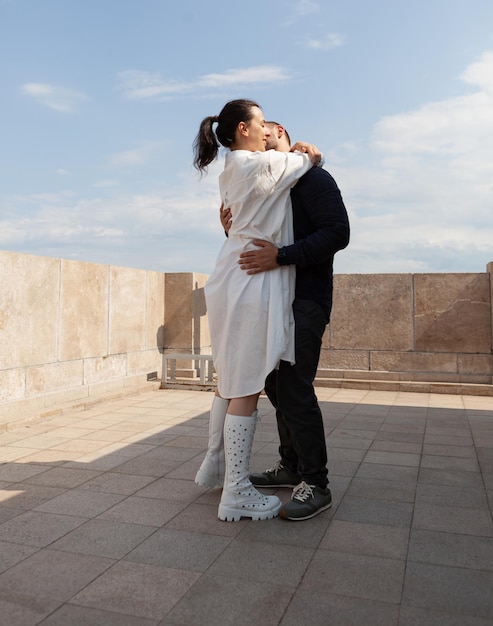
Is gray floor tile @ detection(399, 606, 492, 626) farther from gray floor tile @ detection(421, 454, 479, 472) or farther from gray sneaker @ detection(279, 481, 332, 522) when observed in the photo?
gray floor tile @ detection(421, 454, 479, 472)

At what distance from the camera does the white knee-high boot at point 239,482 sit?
8.65ft

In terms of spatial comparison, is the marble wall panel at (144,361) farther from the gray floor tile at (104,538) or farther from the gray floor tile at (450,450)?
the gray floor tile at (104,538)

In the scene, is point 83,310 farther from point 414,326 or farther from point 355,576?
point 355,576

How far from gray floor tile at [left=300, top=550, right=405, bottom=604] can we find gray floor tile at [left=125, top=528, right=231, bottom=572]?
0.39 metres

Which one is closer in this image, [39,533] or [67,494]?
[39,533]

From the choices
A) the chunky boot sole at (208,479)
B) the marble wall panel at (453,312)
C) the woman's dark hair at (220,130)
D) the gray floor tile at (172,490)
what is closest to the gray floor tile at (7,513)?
the gray floor tile at (172,490)

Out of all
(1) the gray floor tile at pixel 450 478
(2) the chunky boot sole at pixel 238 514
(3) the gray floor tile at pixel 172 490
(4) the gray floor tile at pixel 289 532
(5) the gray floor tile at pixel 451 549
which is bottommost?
(1) the gray floor tile at pixel 450 478

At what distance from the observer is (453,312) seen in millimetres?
8062

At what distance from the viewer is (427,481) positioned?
11.0 feet

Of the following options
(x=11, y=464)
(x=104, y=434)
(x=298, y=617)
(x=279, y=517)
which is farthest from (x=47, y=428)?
(x=298, y=617)

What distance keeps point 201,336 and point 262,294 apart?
606cm

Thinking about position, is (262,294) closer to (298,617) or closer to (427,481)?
(298,617)

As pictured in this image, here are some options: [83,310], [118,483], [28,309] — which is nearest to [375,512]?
[118,483]

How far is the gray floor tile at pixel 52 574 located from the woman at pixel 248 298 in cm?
68
